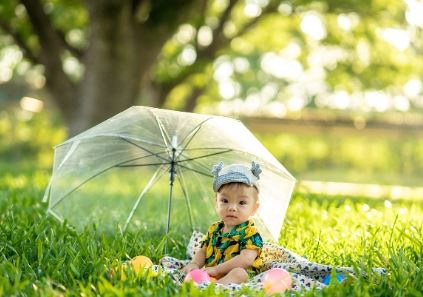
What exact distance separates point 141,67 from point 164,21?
99cm

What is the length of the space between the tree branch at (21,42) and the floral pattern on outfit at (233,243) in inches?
416

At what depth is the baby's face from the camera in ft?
12.6

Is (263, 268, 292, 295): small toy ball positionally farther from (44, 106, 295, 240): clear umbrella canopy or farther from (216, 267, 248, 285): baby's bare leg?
(44, 106, 295, 240): clear umbrella canopy

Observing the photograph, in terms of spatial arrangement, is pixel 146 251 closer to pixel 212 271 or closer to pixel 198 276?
pixel 212 271

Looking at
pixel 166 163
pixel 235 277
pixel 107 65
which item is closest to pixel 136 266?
pixel 235 277

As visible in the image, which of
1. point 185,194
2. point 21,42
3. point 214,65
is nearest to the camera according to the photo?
point 185,194

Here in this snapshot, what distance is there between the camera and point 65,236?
14.2ft

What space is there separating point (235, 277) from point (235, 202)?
0.45 meters

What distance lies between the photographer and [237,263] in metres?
3.70

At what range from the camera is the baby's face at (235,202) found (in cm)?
384

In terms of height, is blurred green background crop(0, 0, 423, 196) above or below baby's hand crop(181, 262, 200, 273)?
above

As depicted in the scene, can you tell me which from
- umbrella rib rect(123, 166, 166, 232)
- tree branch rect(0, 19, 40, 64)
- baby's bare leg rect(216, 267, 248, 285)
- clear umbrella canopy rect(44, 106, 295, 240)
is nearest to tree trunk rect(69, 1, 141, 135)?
tree branch rect(0, 19, 40, 64)

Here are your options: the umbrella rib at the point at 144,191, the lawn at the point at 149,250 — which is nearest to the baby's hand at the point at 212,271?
the lawn at the point at 149,250

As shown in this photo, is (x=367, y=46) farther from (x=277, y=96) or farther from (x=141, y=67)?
(x=277, y=96)
